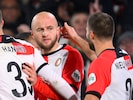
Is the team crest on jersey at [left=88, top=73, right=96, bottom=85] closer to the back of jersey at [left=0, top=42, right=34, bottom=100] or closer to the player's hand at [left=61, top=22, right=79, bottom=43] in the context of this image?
the back of jersey at [left=0, top=42, right=34, bottom=100]

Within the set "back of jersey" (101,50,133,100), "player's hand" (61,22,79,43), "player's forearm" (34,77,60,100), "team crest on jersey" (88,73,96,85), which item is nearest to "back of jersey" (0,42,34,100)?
"player's forearm" (34,77,60,100)

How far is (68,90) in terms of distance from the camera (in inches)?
229

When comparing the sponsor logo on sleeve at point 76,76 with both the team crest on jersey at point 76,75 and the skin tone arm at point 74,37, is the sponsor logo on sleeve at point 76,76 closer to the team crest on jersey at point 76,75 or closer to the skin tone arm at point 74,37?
the team crest on jersey at point 76,75

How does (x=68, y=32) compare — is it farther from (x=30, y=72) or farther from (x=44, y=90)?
(x=30, y=72)

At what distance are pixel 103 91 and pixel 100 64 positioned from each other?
26 centimetres

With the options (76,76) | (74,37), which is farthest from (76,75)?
(74,37)

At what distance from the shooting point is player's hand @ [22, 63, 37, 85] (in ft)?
17.8

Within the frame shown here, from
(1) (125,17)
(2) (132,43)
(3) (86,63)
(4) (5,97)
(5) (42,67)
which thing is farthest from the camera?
(1) (125,17)

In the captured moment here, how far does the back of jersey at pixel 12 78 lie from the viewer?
5.28 metres

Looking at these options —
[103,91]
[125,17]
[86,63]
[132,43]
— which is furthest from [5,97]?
[125,17]

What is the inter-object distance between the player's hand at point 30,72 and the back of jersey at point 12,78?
1.9 inches

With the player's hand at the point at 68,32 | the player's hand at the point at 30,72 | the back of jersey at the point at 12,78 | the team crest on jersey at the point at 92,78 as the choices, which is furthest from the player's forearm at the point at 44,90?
the player's hand at the point at 68,32

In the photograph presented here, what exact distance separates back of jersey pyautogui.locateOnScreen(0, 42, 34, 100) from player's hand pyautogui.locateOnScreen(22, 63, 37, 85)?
5cm

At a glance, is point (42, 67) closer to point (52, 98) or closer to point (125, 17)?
point (52, 98)
